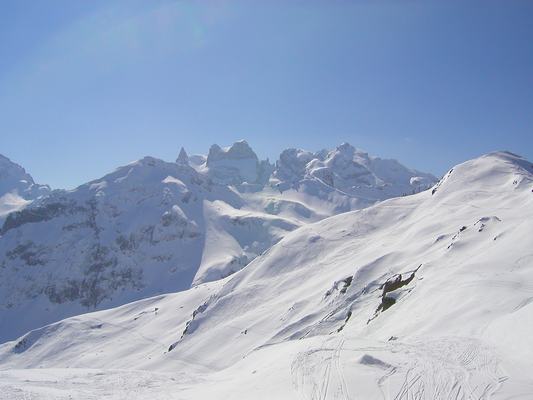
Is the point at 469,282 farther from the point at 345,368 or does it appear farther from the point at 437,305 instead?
the point at 345,368

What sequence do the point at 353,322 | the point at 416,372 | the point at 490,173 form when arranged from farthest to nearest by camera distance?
the point at 490,173 → the point at 353,322 → the point at 416,372

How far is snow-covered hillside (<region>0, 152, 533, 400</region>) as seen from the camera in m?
20.2

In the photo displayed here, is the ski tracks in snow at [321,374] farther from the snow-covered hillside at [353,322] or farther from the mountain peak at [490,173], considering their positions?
the mountain peak at [490,173]

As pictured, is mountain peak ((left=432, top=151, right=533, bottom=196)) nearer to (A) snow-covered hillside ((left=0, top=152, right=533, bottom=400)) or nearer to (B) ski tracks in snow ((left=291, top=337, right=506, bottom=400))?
(A) snow-covered hillside ((left=0, top=152, right=533, bottom=400))

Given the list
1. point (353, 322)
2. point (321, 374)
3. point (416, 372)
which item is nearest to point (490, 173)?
point (353, 322)

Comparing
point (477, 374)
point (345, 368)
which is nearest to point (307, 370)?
point (345, 368)

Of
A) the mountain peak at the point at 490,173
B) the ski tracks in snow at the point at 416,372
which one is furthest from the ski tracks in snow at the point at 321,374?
the mountain peak at the point at 490,173

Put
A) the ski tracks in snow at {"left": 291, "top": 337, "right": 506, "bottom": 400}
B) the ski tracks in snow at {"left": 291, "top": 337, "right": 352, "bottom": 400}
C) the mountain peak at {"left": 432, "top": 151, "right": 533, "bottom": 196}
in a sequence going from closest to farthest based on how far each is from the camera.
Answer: the ski tracks in snow at {"left": 291, "top": 337, "right": 506, "bottom": 400}
the ski tracks in snow at {"left": 291, "top": 337, "right": 352, "bottom": 400}
the mountain peak at {"left": 432, "top": 151, "right": 533, "bottom": 196}

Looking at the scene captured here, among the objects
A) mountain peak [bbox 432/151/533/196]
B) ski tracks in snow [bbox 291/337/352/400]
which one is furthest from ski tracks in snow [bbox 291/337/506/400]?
mountain peak [bbox 432/151/533/196]

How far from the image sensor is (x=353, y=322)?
4878 cm

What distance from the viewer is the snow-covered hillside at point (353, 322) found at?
797 inches

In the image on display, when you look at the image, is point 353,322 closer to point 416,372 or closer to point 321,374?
point 321,374

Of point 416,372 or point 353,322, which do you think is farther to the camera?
point 353,322

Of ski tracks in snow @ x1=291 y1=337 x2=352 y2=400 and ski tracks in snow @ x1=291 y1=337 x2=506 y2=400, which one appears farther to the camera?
ski tracks in snow @ x1=291 y1=337 x2=352 y2=400
